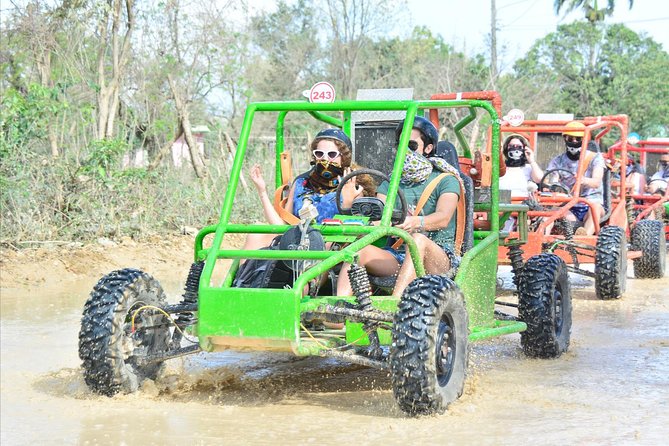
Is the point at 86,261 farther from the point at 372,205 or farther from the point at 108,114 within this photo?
the point at 372,205

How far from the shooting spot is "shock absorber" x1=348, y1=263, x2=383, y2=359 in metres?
5.41

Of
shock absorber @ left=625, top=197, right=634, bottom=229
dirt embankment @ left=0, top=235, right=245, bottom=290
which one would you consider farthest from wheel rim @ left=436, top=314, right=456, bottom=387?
shock absorber @ left=625, top=197, right=634, bottom=229

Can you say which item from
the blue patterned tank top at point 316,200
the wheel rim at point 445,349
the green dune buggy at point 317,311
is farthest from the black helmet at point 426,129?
the wheel rim at point 445,349

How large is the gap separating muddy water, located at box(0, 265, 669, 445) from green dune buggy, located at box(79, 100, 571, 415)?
0.74ft

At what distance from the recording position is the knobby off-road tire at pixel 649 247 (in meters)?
11.9

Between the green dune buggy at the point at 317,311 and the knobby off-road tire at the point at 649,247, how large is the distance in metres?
5.78

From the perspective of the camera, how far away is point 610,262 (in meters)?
10.1

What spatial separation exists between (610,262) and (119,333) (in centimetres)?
587

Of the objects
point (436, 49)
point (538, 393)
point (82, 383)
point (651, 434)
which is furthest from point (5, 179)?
point (436, 49)

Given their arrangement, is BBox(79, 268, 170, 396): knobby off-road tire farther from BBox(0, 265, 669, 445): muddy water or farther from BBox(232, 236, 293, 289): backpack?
BBox(232, 236, 293, 289): backpack

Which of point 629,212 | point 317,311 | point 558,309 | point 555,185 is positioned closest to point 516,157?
point 555,185

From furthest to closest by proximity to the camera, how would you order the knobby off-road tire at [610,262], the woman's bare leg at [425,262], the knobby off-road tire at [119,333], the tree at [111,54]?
the tree at [111,54] → the knobby off-road tire at [610,262] → the woman's bare leg at [425,262] → the knobby off-road tire at [119,333]

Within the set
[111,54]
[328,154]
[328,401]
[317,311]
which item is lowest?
[328,401]

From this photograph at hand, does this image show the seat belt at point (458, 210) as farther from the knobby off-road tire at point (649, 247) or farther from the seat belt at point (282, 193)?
the knobby off-road tire at point (649, 247)
